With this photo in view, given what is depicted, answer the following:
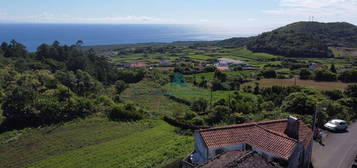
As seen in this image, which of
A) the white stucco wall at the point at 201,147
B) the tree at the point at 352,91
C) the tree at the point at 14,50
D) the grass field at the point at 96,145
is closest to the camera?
the white stucco wall at the point at 201,147

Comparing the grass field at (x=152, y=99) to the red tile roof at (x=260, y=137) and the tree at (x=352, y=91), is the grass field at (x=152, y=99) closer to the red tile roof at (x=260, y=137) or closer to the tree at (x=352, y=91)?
the red tile roof at (x=260, y=137)

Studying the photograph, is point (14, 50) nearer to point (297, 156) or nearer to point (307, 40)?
point (297, 156)

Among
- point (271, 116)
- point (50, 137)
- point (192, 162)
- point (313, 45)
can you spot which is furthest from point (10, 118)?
point (313, 45)

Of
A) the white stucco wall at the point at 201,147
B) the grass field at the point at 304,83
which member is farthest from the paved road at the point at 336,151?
the grass field at the point at 304,83

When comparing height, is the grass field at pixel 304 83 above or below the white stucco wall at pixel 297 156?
below

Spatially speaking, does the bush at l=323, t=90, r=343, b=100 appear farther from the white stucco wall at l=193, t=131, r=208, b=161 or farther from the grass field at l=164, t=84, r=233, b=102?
the white stucco wall at l=193, t=131, r=208, b=161

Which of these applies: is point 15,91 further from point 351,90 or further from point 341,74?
point 341,74
